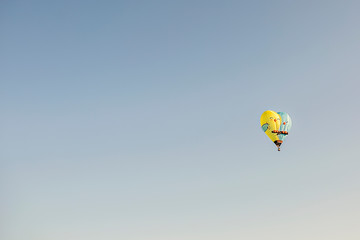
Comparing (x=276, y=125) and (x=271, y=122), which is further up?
(x=271, y=122)

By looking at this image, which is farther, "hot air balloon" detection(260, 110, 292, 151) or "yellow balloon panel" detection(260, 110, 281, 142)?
"hot air balloon" detection(260, 110, 292, 151)

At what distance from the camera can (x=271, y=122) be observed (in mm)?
141375

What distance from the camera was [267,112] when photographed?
142m

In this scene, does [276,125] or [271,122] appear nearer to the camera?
[271,122]

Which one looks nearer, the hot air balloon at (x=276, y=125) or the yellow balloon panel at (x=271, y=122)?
the yellow balloon panel at (x=271, y=122)

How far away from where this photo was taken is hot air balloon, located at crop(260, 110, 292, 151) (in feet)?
464

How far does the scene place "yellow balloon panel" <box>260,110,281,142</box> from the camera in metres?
141

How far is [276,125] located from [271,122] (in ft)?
6.19

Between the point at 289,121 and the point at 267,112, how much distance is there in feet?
25.4

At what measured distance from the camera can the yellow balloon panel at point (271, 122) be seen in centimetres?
14138

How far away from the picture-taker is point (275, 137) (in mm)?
142000

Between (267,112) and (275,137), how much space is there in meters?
7.82

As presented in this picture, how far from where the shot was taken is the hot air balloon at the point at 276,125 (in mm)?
141500

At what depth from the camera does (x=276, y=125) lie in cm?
14188
